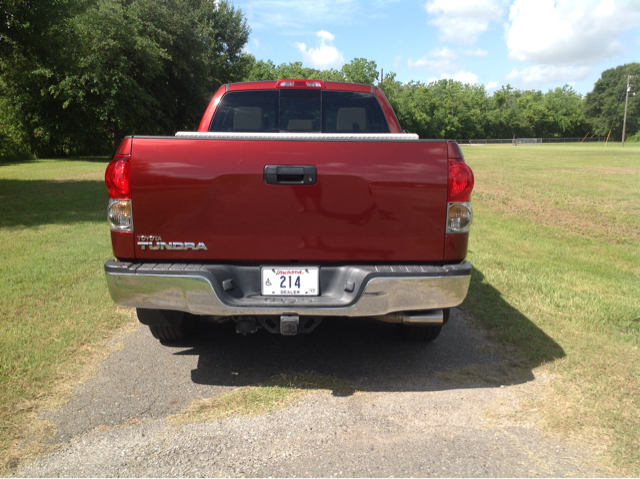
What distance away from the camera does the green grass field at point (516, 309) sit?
3236 mm

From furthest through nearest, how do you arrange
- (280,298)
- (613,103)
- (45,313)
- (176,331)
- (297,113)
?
1. (613,103)
2. (45,313)
3. (297,113)
4. (176,331)
5. (280,298)

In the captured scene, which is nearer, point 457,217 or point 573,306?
point 457,217

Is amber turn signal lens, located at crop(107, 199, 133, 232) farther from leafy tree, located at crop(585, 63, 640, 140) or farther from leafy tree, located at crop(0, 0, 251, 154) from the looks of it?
leafy tree, located at crop(585, 63, 640, 140)

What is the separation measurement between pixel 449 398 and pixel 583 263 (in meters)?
4.63

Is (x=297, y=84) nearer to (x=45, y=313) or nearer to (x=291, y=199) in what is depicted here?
(x=291, y=199)

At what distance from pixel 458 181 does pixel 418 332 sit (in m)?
1.52

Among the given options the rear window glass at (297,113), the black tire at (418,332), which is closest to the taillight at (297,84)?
the rear window glass at (297,113)

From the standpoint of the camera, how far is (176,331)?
4168 millimetres

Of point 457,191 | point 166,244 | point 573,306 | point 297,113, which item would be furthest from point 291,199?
point 573,306

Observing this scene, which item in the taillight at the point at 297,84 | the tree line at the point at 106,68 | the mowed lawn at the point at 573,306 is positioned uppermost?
the tree line at the point at 106,68

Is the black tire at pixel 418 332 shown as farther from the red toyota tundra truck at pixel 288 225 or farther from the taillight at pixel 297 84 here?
the taillight at pixel 297 84

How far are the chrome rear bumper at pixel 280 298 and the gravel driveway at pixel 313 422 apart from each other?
635 millimetres

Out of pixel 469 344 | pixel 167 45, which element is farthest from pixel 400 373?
pixel 167 45

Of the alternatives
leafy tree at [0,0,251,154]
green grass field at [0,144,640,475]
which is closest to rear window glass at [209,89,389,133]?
green grass field at [0,144,640,475]
